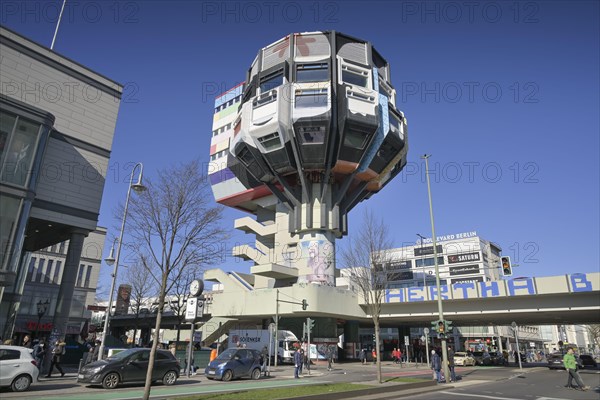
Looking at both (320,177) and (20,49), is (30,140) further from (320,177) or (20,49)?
(320,177)

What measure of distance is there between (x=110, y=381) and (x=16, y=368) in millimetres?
3429

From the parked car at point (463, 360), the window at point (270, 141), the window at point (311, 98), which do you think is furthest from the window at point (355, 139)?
the parked car at point (463, 360)

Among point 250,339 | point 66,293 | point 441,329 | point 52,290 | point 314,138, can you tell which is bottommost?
point 250,339

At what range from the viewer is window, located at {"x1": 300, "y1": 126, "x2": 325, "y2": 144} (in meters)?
47.8

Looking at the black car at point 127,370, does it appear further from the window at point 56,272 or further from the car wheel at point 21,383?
the window at point 56,272

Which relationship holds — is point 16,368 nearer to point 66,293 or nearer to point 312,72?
point 66,293

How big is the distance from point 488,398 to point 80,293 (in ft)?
219

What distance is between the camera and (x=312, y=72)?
1988 inches

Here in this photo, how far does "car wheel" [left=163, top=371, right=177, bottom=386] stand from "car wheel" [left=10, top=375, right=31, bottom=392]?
18.2 ft

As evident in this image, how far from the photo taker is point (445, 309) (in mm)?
44719

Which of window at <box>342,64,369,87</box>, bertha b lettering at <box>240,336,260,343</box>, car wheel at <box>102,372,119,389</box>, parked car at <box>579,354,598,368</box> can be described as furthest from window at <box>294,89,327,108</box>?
parked car at <box>579,354,598,368</box>

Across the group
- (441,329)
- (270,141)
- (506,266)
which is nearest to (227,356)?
(441,329)

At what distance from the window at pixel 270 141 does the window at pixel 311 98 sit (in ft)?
16.0

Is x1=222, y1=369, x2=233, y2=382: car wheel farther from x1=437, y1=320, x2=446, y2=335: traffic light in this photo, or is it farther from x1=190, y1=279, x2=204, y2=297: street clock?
x1=437, y1=320, x2=446, y2=335: traffic light
